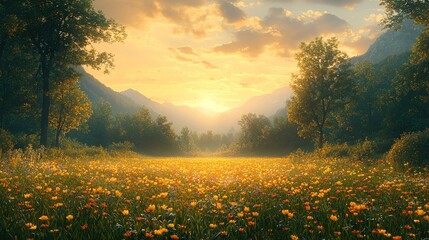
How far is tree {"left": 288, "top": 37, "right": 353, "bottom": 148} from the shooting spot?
40281mm

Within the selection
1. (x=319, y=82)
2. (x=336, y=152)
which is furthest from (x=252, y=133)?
(x=336, y=152)

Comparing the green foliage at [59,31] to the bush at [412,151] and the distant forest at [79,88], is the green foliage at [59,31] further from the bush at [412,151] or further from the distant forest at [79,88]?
the bush at [412,151]

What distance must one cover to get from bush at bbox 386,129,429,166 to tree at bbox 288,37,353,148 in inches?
978

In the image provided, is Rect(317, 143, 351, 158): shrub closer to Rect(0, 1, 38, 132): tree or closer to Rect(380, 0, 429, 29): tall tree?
Rect(380, 0, 429, 29): tall tree

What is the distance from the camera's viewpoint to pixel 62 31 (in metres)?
24.4

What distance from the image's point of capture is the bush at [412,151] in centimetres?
1491

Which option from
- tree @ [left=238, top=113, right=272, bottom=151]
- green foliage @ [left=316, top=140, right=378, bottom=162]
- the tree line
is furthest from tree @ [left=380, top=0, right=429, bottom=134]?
tree @ [left=238, top=113, right=272, bottom=151]

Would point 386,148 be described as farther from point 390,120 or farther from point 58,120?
point 58,120

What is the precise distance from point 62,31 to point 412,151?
24.7m

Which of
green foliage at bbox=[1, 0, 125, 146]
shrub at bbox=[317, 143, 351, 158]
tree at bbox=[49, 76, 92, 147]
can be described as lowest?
shrub at bbox=[317, 143, 351, 158]

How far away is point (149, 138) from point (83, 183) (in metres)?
79.4

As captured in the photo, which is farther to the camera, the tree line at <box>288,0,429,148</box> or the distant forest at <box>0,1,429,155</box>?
the tree line at <box>288,0,429,148</box>

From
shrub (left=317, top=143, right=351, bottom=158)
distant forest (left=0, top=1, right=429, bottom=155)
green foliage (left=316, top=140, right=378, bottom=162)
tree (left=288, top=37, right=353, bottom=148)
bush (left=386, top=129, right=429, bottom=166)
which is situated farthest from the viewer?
tree (left=288, top=37, right=353, bottom=148)

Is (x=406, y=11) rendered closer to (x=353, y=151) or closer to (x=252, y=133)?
(x=353, y=151)
